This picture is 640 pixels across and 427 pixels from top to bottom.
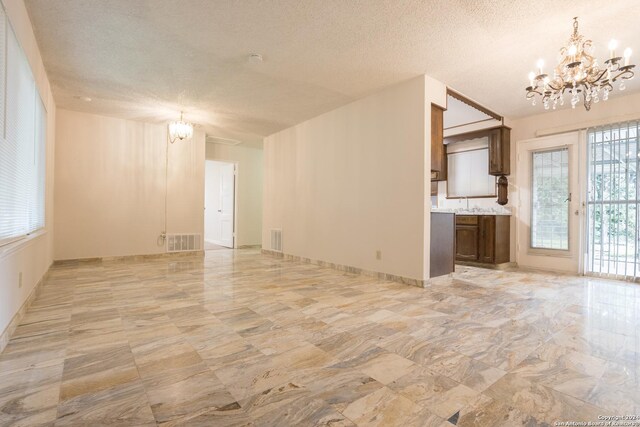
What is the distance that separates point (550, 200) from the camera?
17.6ft

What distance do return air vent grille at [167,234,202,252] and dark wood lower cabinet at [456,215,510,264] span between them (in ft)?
17.6

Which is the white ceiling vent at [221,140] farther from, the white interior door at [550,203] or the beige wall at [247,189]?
the white interior door at [550,203]

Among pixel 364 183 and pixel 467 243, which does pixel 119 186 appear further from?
pixel 467 243

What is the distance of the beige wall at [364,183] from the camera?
4.06 metres

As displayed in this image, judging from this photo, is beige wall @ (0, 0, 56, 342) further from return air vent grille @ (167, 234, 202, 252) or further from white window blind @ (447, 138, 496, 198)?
white window blind @ (447, 138, 496, 198)

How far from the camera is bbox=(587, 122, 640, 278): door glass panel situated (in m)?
4.50

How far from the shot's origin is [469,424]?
1355 millimetres

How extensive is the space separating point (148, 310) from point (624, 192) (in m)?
6.41

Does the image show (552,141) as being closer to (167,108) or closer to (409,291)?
(409,291)

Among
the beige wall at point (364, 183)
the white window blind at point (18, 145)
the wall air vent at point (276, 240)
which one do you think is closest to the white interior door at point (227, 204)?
the wall air vent at point (276, 240)

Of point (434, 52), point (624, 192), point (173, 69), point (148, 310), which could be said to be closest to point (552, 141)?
point (624, 192)

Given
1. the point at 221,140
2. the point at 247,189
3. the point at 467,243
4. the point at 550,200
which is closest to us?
the point at 550,200

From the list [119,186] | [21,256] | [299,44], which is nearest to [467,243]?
[299,44]

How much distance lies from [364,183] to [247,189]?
4549mm
